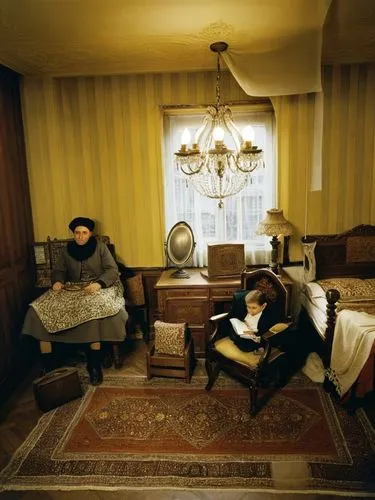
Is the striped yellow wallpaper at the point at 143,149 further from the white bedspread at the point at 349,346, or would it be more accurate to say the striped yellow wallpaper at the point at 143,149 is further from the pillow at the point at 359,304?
the white bedspread at the point at 349,346

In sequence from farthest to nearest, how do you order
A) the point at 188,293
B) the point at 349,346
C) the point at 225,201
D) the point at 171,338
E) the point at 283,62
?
the point at 225,201
the point at 188,293
the point at 171,338
the point at 283,62
the point at 349,346

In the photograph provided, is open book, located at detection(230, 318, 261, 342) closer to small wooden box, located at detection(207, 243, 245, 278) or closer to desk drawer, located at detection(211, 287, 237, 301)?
desk drawer, located at detection(211, 287, 237, 301)

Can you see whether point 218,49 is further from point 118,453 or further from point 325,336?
point 118,453

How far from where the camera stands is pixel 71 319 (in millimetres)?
3488

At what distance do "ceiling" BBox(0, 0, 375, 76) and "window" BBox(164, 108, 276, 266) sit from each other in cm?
64

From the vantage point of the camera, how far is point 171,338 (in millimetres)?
3479

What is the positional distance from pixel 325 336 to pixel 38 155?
3151 millimetres

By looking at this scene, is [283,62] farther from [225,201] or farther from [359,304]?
[359,304]

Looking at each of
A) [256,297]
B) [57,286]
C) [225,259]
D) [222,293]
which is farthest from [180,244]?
[57,286]

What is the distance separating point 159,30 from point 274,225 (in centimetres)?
192

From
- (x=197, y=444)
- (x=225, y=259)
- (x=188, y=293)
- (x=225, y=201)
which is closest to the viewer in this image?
(x=197, y=444)

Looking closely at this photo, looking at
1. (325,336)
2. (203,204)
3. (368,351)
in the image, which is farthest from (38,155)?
(368,351)

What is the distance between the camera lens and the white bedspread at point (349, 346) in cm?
275

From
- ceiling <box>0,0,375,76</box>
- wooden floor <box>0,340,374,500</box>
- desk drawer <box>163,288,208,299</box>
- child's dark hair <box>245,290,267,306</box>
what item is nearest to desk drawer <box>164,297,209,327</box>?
desk drawer <box>163,288,208,299</box>
